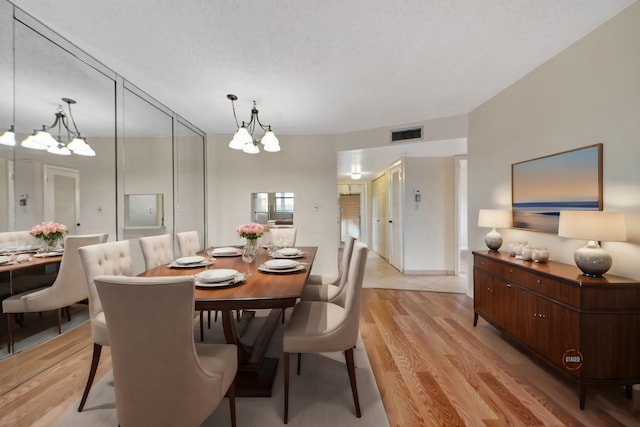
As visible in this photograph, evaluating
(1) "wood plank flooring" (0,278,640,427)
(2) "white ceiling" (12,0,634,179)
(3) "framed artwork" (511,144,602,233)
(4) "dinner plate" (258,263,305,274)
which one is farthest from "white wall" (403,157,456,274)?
(4) "dinner plate" (258,263,305,274)

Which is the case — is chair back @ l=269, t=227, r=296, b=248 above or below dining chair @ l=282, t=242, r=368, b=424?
above

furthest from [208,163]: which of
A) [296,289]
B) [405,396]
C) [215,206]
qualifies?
[405,396]

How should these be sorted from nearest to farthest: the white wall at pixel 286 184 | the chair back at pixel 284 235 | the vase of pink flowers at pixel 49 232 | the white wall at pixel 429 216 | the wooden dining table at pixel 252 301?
the wooden dining table at pixel 252 301 < the vase of pink flowers at pixel 49 232 < the chair back at pixel 284 235 < the white wall at pixel 286 184 < the white wall at pixel 429 216

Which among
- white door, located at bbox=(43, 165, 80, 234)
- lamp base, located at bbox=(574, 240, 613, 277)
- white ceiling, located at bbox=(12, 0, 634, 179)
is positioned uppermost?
white ceiling, located at bbox=(12, 0, 634, 179)

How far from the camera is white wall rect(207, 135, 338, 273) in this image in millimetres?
4738

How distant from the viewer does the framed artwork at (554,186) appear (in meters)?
2.05

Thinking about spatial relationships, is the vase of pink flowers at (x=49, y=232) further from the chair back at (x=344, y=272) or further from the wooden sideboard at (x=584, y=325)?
the wooden sideboard at (x=584, y=325)

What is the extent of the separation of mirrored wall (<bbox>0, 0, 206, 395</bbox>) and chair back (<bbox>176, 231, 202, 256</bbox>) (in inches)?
26.7

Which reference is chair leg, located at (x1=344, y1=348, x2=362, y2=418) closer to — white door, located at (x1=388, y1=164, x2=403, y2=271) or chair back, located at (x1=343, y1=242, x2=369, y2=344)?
chair back, located at (x1=343, y1=242, x2=369, y2=344)

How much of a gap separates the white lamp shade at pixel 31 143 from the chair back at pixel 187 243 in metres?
1.31

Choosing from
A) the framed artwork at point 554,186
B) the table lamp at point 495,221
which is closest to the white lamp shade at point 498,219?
the table lamp at point 495,221

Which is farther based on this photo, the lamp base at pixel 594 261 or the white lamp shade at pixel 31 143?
the white lamp shade at pixel 31 143

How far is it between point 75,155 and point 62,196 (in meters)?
0.40

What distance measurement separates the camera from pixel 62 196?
2449 mm
